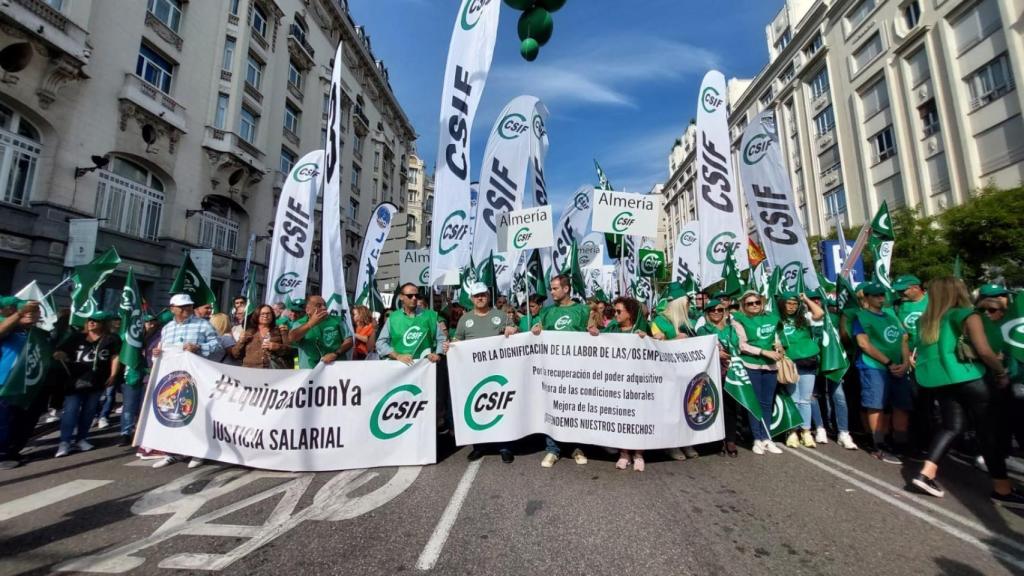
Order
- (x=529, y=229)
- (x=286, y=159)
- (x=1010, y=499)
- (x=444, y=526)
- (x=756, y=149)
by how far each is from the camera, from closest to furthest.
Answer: (x=444, y=526) → (x=1010, y=499) → (x=529, y=229) → (x=756, y=149) → (x=286, y=159)

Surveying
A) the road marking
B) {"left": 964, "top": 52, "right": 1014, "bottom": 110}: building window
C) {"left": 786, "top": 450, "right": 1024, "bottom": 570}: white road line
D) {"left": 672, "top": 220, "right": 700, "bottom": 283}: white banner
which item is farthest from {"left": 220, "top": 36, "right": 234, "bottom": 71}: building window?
{"left": 964, "top": 52, "right": 1014, "bottom": 110}: building window

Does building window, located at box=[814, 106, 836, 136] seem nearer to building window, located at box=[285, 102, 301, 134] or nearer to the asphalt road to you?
the asphalt road

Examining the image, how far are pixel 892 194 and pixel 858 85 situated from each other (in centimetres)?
807

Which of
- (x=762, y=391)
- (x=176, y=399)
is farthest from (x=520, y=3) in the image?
(x=176, y=399)

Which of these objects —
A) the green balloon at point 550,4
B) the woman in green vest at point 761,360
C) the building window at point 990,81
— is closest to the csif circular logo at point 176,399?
the green balloon at point 550,4

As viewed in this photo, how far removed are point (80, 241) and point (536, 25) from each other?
1585 cm

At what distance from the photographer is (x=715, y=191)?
7.31 m

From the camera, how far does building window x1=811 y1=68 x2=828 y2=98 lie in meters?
32.0

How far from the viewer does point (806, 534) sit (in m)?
2.84

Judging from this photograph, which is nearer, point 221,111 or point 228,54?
point 221,111

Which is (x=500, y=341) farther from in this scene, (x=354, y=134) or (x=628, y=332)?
(x=354, y=134)

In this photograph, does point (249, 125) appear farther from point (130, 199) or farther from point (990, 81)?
point (990, 81)

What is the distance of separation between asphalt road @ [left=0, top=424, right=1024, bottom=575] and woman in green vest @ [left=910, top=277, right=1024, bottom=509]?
0.74 ft

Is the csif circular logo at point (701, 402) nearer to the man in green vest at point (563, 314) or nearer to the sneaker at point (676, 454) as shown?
the sneaker at point (676, 454)
